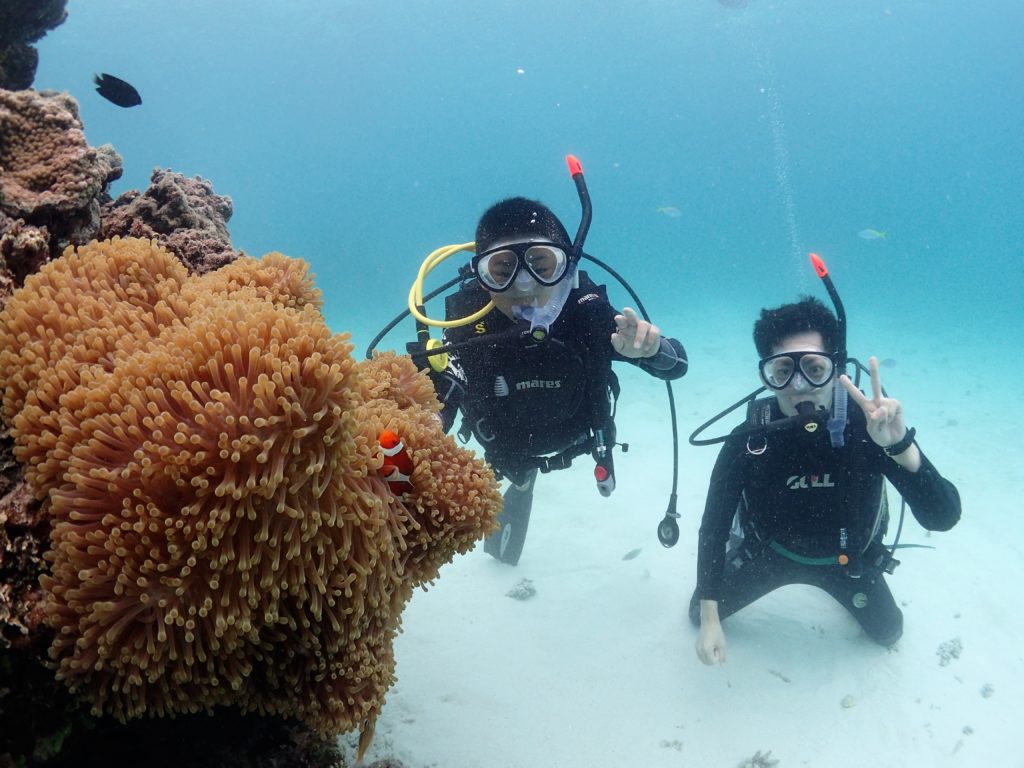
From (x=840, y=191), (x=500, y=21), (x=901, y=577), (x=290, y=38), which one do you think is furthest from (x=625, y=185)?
(x=901, y=577)

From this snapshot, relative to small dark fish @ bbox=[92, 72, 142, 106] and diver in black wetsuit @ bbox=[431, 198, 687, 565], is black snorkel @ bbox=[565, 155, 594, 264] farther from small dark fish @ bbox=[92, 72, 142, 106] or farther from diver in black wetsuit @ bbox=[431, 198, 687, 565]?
small dark fish @ bbox=[92, 72, 142, 106]

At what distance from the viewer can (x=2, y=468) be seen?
1715 millimetres

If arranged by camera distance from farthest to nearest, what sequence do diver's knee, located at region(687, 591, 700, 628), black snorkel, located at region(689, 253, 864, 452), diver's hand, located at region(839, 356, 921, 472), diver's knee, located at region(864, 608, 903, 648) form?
diver's knee, located at region(687, 591, 700, 628) < diver's knee, located at region(864, 608, 903, 648) < black snorkel, located at region(689, 253, 864, 452) < diver's hand, located at region(839, 356, 921, 472)

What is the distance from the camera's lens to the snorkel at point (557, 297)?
153 inches

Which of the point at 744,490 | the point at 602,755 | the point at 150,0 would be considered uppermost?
the point at 150,0

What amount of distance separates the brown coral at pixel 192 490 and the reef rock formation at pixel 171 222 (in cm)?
125

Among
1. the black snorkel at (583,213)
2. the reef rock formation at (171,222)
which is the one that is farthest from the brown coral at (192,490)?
the black snorkel at (583,213)

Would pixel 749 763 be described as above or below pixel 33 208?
below

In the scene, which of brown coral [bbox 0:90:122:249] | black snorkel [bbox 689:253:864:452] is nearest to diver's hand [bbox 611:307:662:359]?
black snorkel [bbox 689:253:864:452]

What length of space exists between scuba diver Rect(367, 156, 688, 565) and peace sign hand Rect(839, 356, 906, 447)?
1.28 metres

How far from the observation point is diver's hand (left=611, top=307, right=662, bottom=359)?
367 cm

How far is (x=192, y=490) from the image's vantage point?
1379mm

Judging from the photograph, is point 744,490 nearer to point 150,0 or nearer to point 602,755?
point 602,755

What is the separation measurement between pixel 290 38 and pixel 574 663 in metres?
62.3
